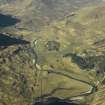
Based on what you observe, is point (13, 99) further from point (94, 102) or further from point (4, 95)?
point (94, 102)

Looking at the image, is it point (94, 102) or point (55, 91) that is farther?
point (55, 91)

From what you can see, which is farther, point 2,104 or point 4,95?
point 4,95

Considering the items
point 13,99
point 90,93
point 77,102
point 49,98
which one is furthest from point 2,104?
point 90,93

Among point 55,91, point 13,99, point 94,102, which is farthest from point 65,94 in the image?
point 13,99

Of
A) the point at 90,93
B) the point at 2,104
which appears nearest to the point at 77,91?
the point at 90,93

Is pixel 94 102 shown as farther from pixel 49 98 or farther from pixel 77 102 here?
pixel 49 98

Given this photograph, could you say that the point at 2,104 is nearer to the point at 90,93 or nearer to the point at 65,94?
the point at 65,94
